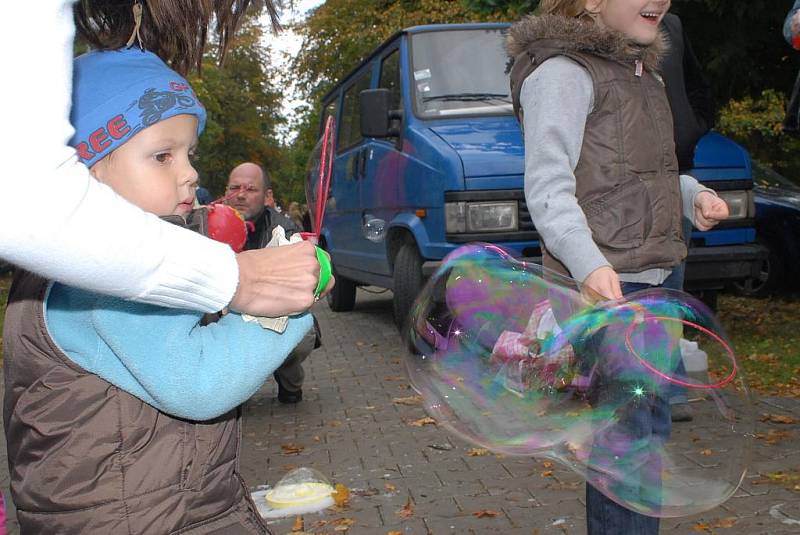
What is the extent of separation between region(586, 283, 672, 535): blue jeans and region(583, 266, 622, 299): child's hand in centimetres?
29

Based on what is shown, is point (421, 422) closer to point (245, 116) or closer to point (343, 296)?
point (343, 296)

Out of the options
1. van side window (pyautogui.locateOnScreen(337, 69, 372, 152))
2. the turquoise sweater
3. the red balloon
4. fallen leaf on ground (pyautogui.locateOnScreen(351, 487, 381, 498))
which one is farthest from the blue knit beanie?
Result: van side window (pyautogui.locateOnScreen(337, 69, 372, 152))

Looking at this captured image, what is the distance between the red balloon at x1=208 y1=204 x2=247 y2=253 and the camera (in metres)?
2.66

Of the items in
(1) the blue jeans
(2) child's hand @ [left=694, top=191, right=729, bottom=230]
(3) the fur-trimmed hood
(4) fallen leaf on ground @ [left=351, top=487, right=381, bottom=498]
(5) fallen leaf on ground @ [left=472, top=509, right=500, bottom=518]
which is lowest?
(4) fallen leaf on ground @ [left=351, top=487, right=381, bottom=498]

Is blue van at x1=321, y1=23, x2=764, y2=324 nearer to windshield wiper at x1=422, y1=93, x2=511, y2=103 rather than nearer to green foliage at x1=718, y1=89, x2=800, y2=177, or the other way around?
windshield wiper at x1=422, y1=93, x2=511, y2=103

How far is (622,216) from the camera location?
250 cm

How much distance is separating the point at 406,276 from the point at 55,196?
235 inches

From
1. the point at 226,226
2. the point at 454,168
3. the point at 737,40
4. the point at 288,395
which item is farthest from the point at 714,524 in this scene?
the point at 737,40

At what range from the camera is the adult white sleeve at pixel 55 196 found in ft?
3.29

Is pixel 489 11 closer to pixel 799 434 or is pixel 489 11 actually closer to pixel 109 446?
pixel 799 434

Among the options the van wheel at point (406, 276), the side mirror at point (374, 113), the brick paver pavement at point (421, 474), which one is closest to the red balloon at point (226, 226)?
the brick paver pavement at point (421, 474)

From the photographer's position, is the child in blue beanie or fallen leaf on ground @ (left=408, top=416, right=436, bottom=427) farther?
fallen leaf on ground @ (left=408, top=416, right=436, bottom=427)

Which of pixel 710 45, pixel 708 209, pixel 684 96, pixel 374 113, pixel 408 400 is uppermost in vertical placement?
pixel 710 45

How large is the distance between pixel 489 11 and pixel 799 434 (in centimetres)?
601
